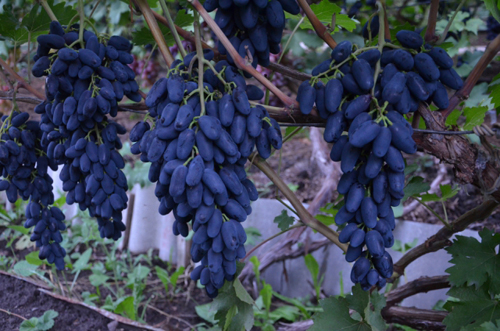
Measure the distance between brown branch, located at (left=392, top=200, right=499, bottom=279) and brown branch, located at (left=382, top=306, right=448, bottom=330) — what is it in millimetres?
186

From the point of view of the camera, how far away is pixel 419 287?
4.42 ft

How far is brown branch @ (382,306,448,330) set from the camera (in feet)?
4.21

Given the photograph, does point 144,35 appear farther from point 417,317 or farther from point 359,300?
point 417,317

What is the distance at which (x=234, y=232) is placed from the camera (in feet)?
2.51

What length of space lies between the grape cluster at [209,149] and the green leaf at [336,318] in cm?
33

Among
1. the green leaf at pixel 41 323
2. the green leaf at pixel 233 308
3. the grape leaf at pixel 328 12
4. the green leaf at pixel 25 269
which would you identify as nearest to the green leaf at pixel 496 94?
the grape leaf at pixel 328 12

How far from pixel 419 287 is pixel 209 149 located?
3.22ft

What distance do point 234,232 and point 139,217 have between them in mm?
2033

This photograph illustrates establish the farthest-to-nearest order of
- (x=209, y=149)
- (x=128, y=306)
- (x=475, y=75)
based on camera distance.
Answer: (x=128, y=306) < (x=475, y=75) < (x=209, y=149)

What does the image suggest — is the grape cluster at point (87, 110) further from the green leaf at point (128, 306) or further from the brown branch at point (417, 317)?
the brown branch at point (417, 317)

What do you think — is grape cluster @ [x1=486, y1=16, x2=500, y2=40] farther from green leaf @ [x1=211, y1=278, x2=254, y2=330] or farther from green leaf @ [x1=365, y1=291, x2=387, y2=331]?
green leaf @ [x1=211, y1=278, x2=254, y2=330]

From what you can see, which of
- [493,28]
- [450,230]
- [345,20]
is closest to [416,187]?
[450,230]

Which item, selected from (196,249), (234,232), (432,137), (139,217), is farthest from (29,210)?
(139,217)

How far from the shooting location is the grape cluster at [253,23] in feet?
2.52
